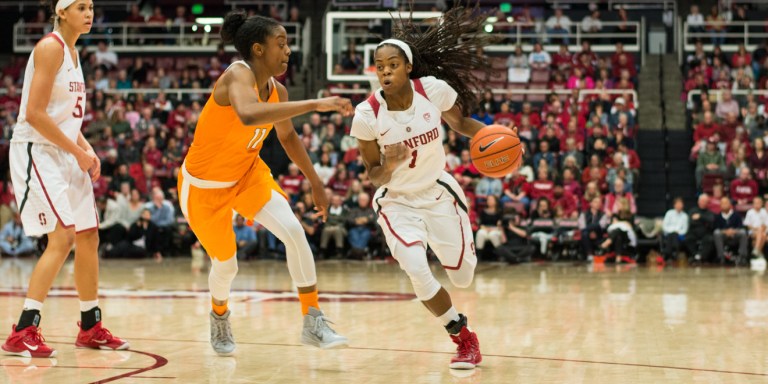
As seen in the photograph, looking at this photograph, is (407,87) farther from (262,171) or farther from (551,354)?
(551,354)

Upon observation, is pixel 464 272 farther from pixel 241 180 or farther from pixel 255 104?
pixel 255 104

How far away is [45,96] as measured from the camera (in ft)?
19.4

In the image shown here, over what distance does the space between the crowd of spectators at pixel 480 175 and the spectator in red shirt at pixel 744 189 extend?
1.62m

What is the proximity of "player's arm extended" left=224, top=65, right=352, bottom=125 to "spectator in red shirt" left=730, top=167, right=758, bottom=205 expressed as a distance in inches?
484

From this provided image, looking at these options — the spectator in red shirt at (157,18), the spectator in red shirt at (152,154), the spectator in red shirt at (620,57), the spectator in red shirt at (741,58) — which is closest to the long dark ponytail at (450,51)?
the spectator in red shirt at (152,154)

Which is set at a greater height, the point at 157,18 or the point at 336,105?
the point at 157,18

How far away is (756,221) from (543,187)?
129 inches

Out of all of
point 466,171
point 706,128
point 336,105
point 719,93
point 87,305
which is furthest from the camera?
point 719,93

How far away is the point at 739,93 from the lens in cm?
1889

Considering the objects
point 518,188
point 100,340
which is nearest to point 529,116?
point 518,188

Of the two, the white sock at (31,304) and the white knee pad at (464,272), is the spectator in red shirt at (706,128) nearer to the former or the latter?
the white knee pad at (464,272)

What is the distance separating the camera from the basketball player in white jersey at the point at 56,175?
5906 mm

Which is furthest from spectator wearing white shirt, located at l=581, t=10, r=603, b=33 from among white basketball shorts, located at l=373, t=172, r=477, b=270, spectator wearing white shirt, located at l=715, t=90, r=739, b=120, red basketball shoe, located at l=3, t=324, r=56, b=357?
red basketball shoe, located at l=3, t=324, r=56, b=357

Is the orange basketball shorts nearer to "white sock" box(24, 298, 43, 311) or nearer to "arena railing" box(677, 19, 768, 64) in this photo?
"white sock" box(24, 298, 43, 311)
